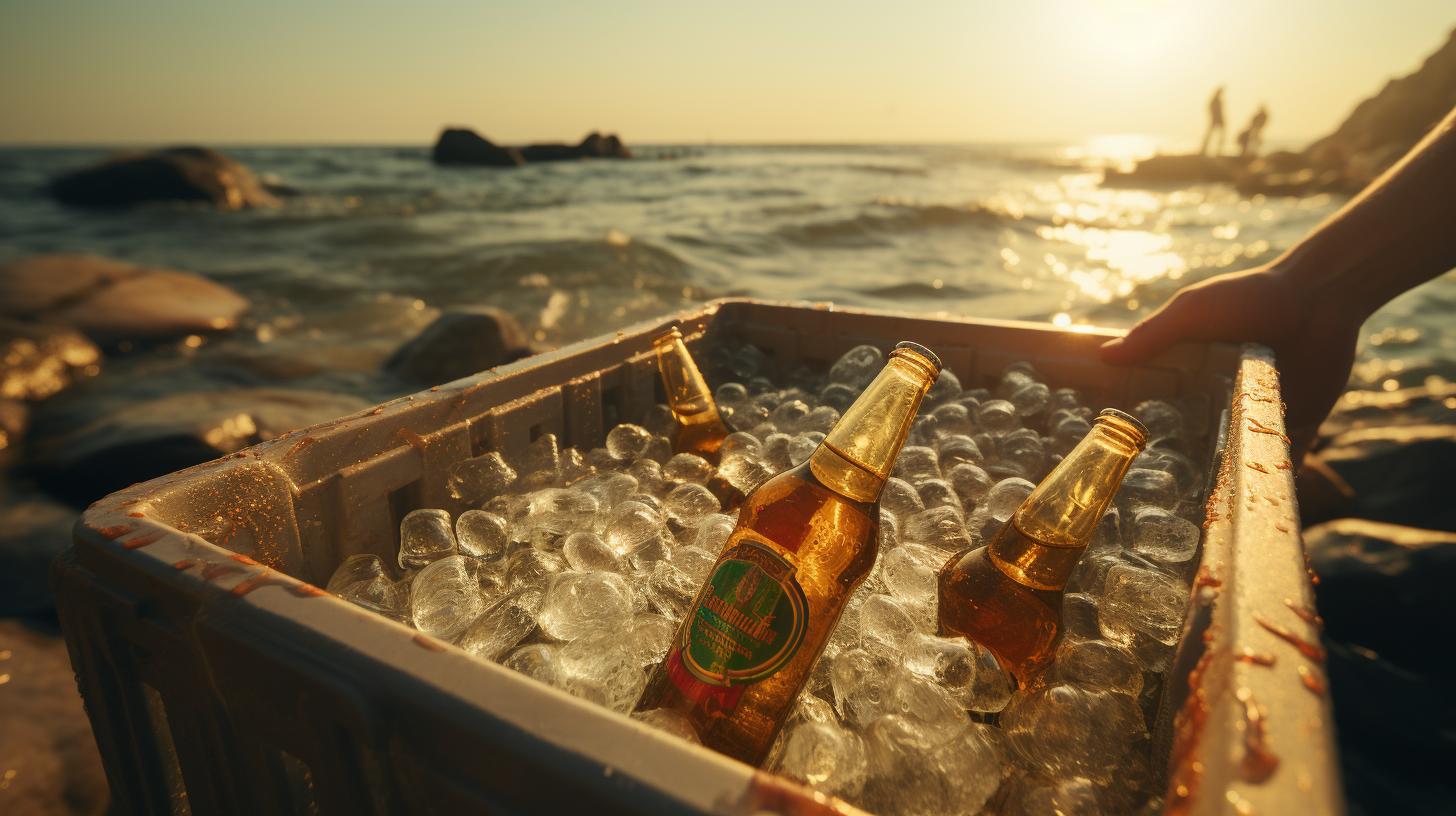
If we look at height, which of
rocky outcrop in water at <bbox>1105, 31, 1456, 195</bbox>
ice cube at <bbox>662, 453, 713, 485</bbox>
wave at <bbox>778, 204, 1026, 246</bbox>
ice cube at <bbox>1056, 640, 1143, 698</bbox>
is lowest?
wave at <bbox>778, 204, 1026, 246</bbox>

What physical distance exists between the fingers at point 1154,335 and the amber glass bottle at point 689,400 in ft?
3.93

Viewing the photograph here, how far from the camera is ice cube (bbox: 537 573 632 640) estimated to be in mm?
1195

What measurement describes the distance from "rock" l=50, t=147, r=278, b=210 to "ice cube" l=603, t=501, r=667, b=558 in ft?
59.9

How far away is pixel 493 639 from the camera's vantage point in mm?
1221

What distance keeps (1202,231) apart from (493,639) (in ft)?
53.9

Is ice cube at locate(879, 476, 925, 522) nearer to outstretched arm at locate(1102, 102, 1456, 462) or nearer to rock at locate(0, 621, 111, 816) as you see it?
outstretched arm at locate(1102, 102, 1456, 462)

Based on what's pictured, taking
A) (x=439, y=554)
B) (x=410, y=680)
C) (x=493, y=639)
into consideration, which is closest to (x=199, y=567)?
(x=410, y=680)

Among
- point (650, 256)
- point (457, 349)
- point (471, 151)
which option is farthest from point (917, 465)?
point (471, 151)

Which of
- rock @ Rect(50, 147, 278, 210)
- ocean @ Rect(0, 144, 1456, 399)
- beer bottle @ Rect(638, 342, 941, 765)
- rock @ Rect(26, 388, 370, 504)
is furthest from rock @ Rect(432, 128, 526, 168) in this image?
beer bottle @ Rect(638, 342, 941, 765)

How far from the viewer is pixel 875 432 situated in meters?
1.17

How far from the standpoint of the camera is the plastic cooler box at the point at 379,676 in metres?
0.54

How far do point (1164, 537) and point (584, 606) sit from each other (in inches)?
45.1

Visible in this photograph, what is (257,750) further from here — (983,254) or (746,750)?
(983,254)

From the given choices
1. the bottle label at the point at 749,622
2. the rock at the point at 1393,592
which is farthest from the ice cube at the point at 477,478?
the rock at the point at 1393,592
